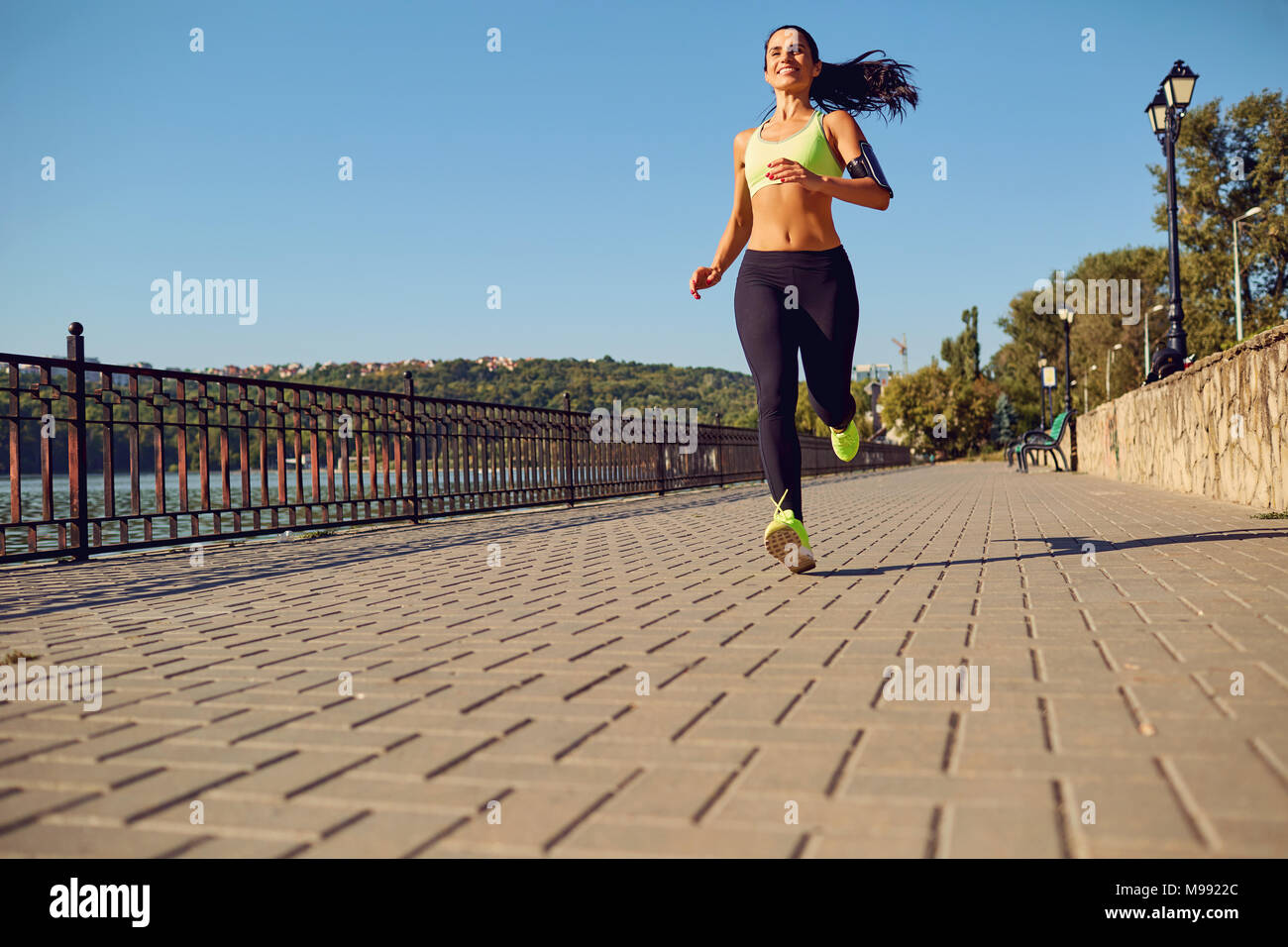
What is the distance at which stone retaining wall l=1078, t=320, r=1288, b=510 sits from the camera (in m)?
7.81

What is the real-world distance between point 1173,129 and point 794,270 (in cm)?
1206

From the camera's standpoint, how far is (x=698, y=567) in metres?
5.54

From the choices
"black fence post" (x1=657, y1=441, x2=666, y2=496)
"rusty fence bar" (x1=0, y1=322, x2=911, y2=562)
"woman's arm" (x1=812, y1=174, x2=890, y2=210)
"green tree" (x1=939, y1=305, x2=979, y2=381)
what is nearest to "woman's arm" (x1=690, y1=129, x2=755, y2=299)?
"woman's arm" (x1=812, y1=174, x2=890, y2=210)

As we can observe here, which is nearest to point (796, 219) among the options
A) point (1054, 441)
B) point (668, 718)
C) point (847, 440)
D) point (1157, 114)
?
point (847, 440)

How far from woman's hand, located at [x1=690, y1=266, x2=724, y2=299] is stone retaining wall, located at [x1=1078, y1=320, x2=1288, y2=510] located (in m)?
5.22

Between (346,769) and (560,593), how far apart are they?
263 centimetres

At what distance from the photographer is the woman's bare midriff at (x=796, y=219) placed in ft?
16.7

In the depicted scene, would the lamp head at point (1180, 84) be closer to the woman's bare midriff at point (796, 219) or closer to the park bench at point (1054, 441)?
the park bench at point (1054, 441)

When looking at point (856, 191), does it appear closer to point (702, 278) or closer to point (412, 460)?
point (702, 278)

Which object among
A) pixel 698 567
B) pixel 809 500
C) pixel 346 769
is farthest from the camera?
pixel 809 500

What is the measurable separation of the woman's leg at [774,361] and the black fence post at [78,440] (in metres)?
5.05
